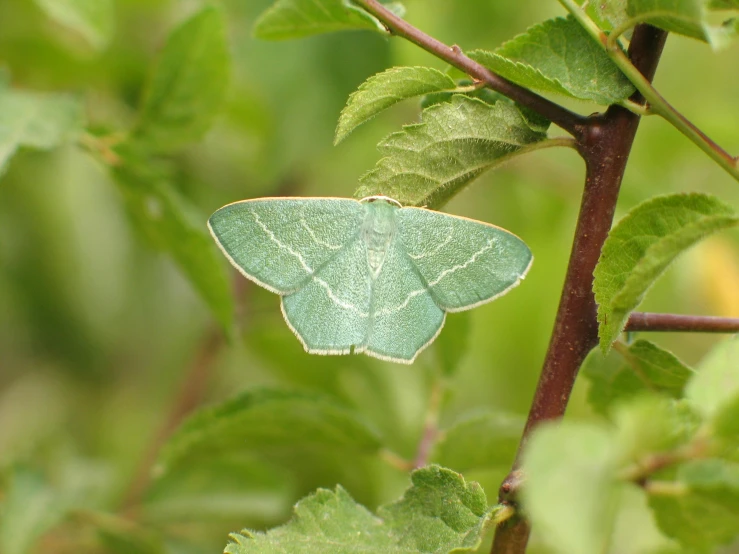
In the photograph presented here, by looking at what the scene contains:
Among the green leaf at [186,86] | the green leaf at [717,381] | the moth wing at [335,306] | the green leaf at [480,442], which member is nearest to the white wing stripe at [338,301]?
the moth wing at [335,306]

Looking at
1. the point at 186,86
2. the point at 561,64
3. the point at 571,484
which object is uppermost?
the point at 186,86

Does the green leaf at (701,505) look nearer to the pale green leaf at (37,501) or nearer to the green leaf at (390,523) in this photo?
the green leaf at (390,523)

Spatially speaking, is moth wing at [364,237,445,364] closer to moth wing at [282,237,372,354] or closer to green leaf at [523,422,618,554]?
moth wing at [282,237,372,354]

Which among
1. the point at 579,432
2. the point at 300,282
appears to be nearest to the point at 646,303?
the point at 300,282

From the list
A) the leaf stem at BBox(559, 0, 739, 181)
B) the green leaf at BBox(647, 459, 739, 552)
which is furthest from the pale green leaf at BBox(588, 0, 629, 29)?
the green leaf at BBox(647, 459, 739, 552)

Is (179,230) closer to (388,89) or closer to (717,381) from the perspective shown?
(388,89)

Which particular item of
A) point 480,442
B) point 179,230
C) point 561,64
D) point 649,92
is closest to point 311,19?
point 561,64
